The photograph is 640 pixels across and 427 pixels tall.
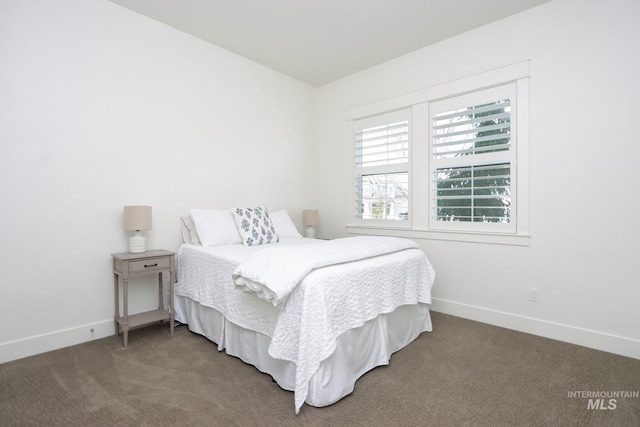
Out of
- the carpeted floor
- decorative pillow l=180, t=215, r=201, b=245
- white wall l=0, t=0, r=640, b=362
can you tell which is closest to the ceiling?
white wall l=0, t=0, r=640, b=362

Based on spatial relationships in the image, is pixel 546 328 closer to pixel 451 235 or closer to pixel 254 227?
pixel 451 235

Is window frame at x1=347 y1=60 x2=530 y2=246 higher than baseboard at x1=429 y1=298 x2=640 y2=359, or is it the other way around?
window frame at x1=347 y1=60 x2=530 y2=246

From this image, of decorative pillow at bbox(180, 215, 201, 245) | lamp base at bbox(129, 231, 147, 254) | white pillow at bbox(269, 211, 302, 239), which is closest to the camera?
lamp base at bbox(129, 231, 147, 254)

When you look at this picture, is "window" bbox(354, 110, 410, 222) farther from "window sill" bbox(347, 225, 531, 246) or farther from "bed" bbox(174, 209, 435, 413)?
"bed" bbox(174, 209, 435, 413)

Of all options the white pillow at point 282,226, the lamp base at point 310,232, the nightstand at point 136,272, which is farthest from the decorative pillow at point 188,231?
the lamp base at point 310,232

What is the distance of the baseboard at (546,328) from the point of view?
2.32 metres

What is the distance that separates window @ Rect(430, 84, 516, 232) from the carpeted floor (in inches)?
45.7

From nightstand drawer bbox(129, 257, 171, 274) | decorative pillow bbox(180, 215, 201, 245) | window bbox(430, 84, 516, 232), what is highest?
window bbox(430, 84, 516, 232)

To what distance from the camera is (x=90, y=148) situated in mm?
2568

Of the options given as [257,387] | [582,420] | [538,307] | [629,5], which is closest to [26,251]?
[257,387]

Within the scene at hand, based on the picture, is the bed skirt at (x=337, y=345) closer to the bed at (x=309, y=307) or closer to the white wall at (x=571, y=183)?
the bed at (x=309, y=307)

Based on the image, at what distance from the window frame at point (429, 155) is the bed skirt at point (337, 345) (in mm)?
978

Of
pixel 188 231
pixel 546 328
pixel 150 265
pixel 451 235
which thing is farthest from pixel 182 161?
pixel 546 328

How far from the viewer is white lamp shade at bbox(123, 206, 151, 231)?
2.56 m
